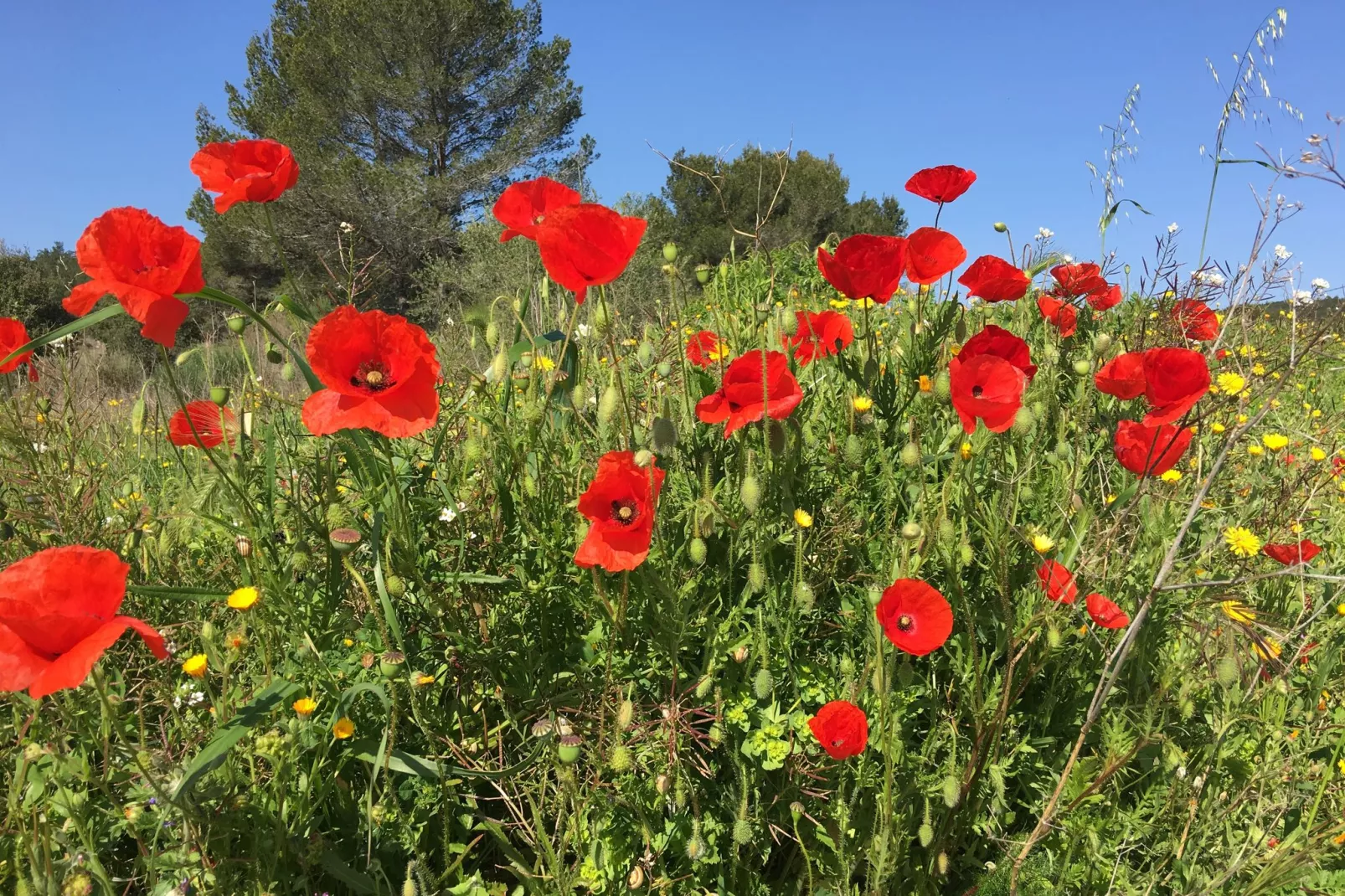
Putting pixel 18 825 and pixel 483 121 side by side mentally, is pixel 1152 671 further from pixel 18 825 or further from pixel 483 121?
pixel 483 121

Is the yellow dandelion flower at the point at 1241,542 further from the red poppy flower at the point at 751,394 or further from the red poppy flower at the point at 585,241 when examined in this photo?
the red poppy flower at the point at 585,241

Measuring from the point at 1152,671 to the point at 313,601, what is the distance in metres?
1.83

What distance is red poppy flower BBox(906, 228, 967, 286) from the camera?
70.2 inches

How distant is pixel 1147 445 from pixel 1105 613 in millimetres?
464

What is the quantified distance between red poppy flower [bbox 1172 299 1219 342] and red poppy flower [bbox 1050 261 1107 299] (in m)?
0.25

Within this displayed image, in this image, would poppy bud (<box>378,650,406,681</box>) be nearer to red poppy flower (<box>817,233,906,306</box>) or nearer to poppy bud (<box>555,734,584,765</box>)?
poppy bud (<box>555,734,584,765</box>)

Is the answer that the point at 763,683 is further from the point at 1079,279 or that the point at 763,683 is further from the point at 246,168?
the point at 1079,279

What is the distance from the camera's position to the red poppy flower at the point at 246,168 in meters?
1.50

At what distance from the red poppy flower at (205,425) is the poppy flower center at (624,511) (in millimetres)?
857

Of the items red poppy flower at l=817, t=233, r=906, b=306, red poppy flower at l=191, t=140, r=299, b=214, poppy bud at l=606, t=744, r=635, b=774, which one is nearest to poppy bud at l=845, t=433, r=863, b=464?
red poppy flower at l=817, t=233, r=906, b=306

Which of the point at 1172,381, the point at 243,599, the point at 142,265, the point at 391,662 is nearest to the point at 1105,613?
the point at 1172,381

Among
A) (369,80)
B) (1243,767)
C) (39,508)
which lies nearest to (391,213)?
(369,80)

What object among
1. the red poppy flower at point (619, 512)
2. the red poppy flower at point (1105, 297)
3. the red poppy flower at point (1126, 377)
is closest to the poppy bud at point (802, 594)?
the red poppy flower at point (619, 512)

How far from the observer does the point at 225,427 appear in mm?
1625
